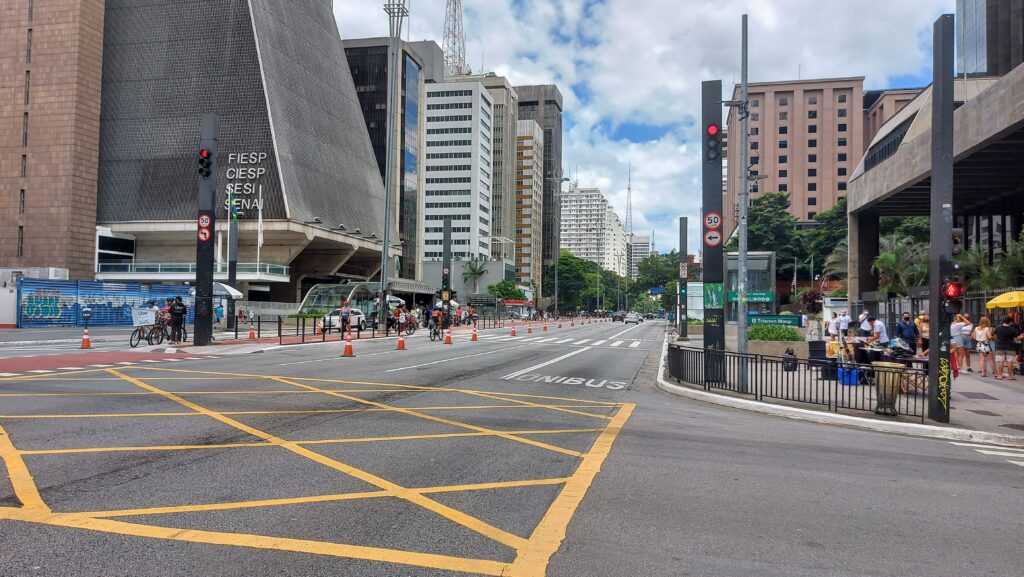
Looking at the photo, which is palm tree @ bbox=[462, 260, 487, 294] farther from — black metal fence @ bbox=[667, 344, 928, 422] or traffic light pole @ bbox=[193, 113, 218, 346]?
black metal fence @ bbox=[667, 344, 928, 422]

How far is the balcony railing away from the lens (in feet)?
190

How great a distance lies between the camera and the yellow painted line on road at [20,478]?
490 cm

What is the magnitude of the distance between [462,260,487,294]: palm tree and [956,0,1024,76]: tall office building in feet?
Answer: 259

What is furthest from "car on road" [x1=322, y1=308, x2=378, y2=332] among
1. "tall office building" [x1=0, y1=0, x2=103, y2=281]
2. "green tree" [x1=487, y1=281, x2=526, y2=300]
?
"green tree" [x1=487, y1=281, x2=526, y2=300]

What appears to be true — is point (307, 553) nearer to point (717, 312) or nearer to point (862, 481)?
point (862, 481)

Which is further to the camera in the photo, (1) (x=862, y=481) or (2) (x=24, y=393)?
(2) (x=24, y=393)

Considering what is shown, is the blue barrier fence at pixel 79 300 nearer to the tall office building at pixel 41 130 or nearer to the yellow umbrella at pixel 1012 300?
the tall office building at pixel 41 130

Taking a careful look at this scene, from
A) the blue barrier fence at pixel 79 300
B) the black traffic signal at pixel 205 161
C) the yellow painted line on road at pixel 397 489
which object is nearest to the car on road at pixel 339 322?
the blue barrier fence at pixel 79 300

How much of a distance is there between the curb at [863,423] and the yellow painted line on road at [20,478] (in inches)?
425

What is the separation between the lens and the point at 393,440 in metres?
7.58

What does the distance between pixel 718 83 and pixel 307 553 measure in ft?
47.0

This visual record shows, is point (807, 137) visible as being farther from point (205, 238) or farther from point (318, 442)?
point (318, 442)

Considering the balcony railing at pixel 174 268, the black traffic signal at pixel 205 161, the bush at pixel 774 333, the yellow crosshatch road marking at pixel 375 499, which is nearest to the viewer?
the yellow crosshatch road marking at pixel 375 499

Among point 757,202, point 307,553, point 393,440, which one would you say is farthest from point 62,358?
point 757,202
